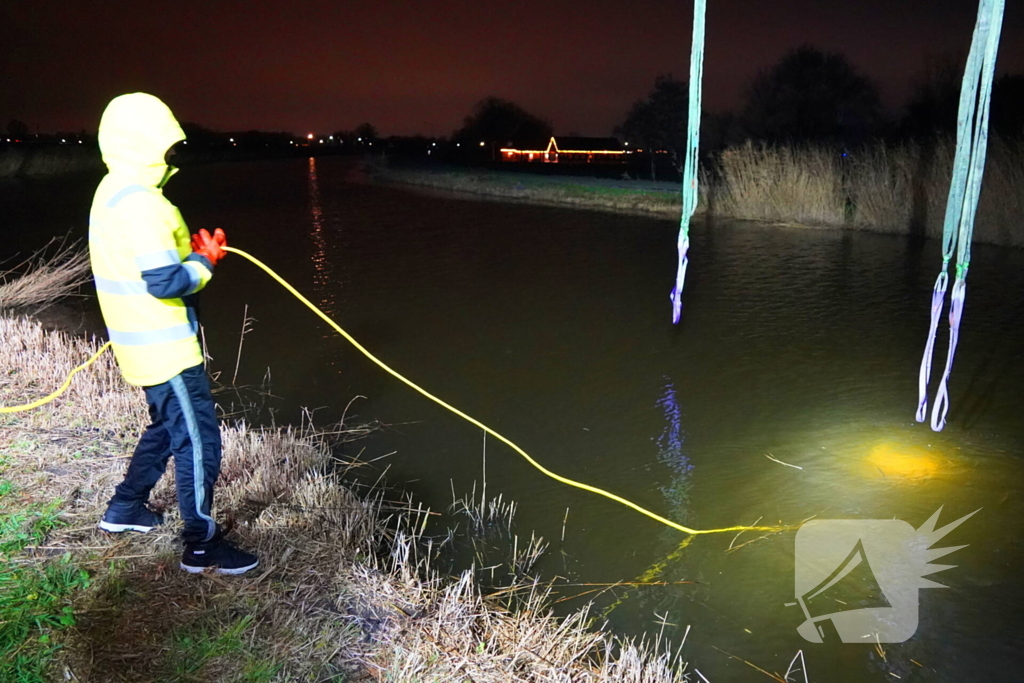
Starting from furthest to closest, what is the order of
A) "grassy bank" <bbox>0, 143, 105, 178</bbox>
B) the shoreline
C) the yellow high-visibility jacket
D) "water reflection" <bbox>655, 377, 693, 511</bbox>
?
"grassy bank" <bbox>0, 143, 105, 178</bbox> → "water reflection" <bbox>655, 377, 693, 511</bbox> → the yellow high-visibility jacket → the shoreline

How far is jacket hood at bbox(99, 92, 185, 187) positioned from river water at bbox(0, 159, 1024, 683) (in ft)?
8.05

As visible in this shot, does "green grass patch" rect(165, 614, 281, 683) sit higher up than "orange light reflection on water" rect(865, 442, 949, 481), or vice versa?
"green grass patch" rect(165, 614, 281, 683)

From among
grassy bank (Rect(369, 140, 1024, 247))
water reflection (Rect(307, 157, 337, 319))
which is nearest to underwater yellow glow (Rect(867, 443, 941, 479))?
water reflection (Rect(307, 157, 337, 319))

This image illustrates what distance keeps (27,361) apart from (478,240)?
9.40 meters

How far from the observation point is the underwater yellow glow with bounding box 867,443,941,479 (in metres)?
4.73

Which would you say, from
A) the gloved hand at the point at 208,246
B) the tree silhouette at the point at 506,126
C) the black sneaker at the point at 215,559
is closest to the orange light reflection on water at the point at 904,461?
the black sneaker at the point at 215,559

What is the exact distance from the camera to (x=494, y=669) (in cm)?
277

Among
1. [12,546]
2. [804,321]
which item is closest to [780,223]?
[804,321]

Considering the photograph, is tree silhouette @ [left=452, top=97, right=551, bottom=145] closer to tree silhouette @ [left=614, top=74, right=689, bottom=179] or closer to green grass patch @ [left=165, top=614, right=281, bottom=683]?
tree silhouette @ [left=614, top=74, right=689, bottom=179]

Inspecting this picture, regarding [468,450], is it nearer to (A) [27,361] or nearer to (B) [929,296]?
(A) [27,361]

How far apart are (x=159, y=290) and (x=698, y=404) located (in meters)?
4.30

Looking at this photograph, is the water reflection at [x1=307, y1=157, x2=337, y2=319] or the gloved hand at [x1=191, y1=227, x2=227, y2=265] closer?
the gloved hand at [x1=191, y1=227, x2=227, y2=265]

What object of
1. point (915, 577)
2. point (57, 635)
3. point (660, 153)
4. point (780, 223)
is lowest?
point (915, 577)

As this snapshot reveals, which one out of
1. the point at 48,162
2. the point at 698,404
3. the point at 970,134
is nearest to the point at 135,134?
the point at 970,134
